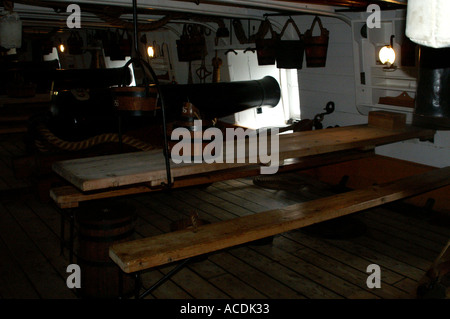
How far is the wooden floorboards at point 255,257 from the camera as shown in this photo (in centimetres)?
344

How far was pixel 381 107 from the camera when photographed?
528cm

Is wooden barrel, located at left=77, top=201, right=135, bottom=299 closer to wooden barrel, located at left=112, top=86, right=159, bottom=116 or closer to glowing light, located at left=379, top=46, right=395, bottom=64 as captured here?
wooden barrel, located at left=112, top=86, right=159, bottom=116

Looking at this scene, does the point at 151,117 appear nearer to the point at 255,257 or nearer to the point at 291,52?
the point at 291,52

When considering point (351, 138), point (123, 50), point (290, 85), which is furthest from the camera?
point (123, 50)

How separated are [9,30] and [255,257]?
113 inches

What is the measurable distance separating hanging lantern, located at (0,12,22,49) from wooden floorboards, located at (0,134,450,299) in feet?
6.08

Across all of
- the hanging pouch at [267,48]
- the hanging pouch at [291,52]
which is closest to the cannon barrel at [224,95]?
the hanging pouch at [267,48]

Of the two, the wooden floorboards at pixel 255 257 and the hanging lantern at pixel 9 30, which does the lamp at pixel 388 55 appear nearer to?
the wooden floorboards at pixel 255 257

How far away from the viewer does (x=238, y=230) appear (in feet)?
9.45
